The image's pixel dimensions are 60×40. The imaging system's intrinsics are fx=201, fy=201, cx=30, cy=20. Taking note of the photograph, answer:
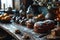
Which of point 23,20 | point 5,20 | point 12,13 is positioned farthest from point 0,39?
point 12,13

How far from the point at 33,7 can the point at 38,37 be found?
4.99 ft

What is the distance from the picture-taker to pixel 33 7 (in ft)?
12.7

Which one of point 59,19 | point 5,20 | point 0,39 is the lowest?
point 0,39

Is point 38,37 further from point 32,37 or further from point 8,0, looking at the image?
point 8,0

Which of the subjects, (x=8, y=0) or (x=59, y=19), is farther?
(x=8, y=0)

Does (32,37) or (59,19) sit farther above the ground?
(59,19)

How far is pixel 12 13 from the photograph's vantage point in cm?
490

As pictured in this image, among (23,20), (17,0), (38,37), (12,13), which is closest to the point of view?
(38,37)

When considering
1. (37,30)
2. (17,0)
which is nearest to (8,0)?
(17,0)

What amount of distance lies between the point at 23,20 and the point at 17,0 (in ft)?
6.65

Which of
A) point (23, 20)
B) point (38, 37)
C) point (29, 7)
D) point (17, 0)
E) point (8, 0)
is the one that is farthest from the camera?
point (8, 0)

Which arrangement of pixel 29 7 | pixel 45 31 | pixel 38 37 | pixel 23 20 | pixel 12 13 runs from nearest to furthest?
1. pixel 38 37
2. pixel 45 31
3. pixel 23 20
4. pixel 29 7
5. pixel 12 13

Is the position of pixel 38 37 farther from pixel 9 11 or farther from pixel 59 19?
pixel 9 11

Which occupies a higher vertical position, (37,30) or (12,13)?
(37,30)
